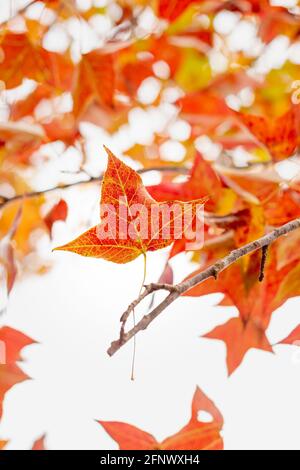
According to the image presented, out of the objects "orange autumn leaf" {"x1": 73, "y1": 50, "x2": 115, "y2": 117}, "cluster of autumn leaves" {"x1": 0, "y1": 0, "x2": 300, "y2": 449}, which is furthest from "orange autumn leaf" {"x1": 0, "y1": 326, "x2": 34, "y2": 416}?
"orange autumn leaf" {"x1": 73, "y1": 50, "x2": 115, "y2": 117}

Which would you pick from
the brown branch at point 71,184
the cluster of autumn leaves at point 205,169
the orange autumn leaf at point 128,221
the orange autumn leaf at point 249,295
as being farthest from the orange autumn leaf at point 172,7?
the orange autumn leaf at point 128,221

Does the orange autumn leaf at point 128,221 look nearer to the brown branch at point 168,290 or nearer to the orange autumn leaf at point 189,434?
the brown branch at point 168,290

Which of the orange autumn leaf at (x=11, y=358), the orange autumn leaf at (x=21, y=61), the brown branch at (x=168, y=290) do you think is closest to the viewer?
the brown branch at (x=168, y=290)

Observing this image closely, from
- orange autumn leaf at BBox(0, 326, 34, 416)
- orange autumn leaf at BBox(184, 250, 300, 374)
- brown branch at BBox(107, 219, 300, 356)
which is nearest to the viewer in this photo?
brown branch at BBox(107, 219, 300, 356)

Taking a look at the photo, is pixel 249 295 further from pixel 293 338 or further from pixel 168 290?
pixel 168 290

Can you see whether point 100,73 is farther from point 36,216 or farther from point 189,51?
point 36,216

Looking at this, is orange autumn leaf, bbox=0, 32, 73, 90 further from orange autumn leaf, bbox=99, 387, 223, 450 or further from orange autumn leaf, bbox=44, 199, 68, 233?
orange autumn leaf, bbox=99, 387, 223, 450
